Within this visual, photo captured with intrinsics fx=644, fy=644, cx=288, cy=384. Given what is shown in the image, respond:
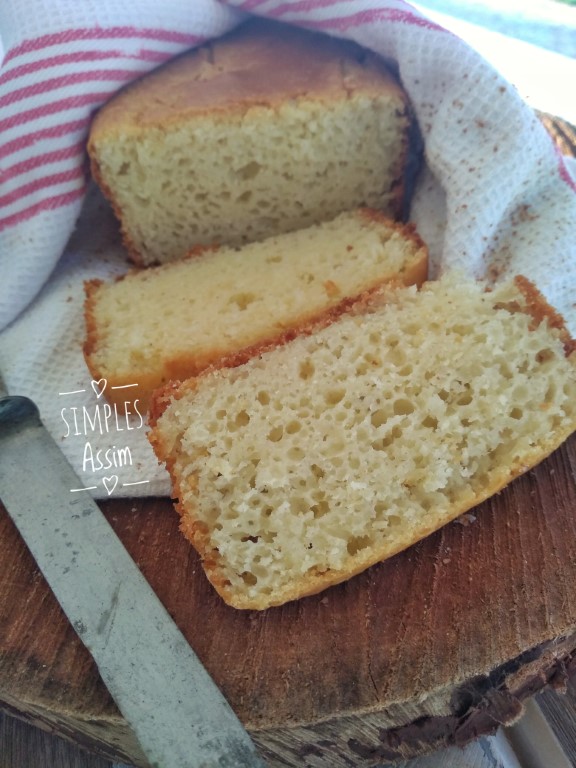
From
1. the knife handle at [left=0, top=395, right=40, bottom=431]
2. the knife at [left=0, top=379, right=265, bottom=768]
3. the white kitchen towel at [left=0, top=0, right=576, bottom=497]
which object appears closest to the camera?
the knife at [left=0, top=379, right=265, bottom=768]

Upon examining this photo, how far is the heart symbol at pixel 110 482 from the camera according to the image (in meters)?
1.70

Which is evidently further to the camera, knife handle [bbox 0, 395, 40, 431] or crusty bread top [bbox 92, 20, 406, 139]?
crusty bread top [bbox 92, 20, 406, 139]

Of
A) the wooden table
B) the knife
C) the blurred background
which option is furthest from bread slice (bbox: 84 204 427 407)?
the blurred background

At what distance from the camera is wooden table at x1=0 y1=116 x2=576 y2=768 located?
1321mm

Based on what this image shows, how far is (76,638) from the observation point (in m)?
1.45

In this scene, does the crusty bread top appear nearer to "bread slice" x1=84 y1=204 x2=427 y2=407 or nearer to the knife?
"bread slice" x1=84 y1=204 x2=427 y2=407

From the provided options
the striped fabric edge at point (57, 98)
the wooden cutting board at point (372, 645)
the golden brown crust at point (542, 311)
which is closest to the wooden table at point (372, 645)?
the wooden cutting board at point (372, 645)

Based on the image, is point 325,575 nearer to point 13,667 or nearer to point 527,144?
point 13,667

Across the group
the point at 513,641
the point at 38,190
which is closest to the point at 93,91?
the point at 38,190

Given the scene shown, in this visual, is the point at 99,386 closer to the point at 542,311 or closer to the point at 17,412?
the point at 17,412

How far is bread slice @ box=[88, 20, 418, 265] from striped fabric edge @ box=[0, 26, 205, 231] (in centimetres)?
7

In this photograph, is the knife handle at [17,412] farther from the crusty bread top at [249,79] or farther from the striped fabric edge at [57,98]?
the crusty bread top at [249,79]

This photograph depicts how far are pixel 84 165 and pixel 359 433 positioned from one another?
139cm

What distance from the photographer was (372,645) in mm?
1363
